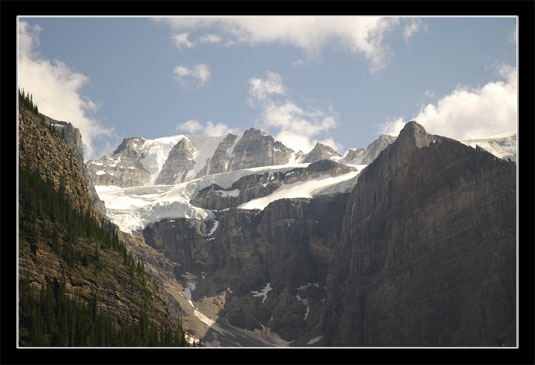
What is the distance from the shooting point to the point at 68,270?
107000 millimetres

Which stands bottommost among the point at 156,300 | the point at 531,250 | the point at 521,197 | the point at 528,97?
the point at 156,300

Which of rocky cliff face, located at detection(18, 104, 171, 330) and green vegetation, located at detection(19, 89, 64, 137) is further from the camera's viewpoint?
green vegetation, located at detection(19, 89, 64, 137)

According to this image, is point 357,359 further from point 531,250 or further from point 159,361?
point 531,250

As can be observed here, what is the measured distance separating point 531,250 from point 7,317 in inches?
1240

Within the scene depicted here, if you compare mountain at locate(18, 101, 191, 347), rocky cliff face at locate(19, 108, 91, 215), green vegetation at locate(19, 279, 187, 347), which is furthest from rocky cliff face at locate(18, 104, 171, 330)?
green vegetation at locate(19, 279, 187, 347)

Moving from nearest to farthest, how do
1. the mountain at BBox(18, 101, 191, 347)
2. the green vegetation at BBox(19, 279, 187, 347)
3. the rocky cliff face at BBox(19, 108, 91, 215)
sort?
1. the green vegetation at BBox(19, 279, 187, 347)
2. the mountain at BBox(18, 101, 191, 347)
3. the rocky cliff face at BBox(19, 108, 91, 215)

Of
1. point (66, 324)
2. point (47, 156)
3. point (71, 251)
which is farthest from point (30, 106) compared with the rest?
point (66, 324)

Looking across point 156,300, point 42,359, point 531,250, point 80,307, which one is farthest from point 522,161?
point 156,300

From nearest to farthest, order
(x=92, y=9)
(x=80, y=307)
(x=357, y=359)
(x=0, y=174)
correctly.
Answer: (x=357, y=359), (x=92, y=9), (x=0, y=174), (x=80, y=307)

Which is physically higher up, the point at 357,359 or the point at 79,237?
the point at 79,237

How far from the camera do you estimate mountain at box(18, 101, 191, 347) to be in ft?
313

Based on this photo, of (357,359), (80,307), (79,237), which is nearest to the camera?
(357,359)

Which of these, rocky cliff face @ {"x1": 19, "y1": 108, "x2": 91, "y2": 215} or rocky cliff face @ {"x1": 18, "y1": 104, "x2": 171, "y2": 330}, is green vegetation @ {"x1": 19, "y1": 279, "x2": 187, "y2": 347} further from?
rocky cliff face @ {"x1": 19, "y1": 108, "x2": 91, "y2": 215}

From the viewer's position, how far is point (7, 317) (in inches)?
1793
